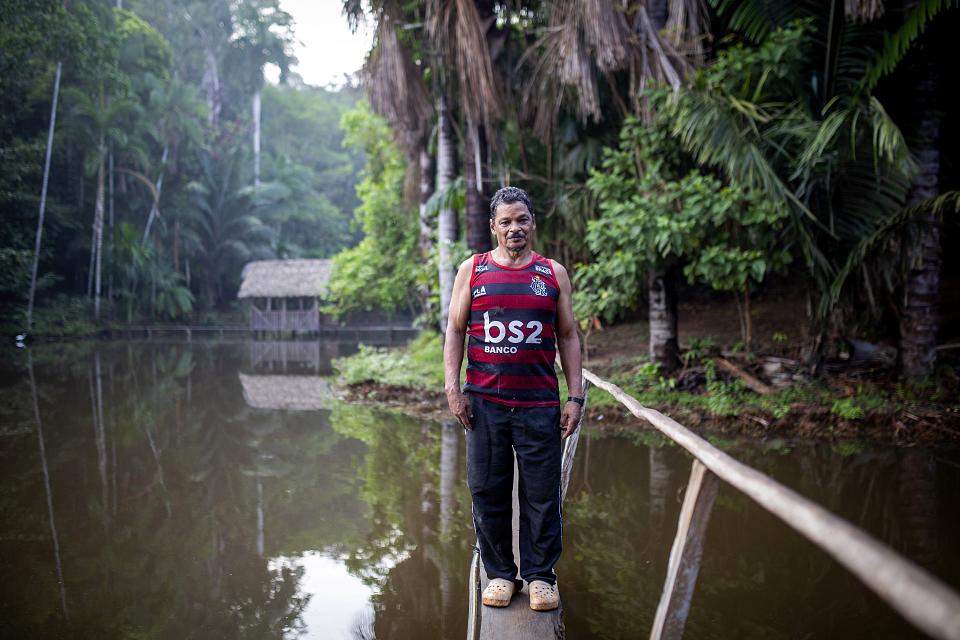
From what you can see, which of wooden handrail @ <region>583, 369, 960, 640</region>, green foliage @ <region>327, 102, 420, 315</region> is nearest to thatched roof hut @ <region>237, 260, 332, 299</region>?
green foliage @ <region>327, 102, 420, 315</region>

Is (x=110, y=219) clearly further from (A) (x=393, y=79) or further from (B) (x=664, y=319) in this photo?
(B) (x=664, y=319)

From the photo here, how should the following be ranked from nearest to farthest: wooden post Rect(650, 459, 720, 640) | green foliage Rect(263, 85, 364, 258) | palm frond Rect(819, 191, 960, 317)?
wooden post Rect(650, 459, 720, 640) → palm frond Rect(819, 191, 960, 317) → green foliage Rect(263, 85, 364, 258)

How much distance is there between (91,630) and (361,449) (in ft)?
12.6

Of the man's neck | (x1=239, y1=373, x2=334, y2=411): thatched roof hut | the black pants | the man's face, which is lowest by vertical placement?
(x1=239, y1=373, x2=334, y2=411): thatched roof hut

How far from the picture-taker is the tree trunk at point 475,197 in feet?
34.1

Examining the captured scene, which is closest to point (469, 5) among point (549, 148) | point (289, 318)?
point (549, 148)

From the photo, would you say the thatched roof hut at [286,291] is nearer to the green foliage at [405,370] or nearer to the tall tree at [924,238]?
the green foliage at [405,370]

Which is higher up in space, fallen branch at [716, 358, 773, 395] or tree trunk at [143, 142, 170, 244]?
tree trunk at [143, 142, 170, 244]

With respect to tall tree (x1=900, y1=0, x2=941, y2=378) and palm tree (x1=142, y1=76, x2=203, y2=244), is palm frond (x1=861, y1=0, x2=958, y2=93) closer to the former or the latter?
tall tree (x1=900, y1=0, x2=941, y2=378)

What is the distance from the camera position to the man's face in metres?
2.58

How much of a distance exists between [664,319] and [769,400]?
1.68 metres

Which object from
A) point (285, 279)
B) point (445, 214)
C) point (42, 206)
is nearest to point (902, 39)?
point (445, 214)

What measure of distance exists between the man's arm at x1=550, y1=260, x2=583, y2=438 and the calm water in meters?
1.17

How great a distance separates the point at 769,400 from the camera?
7.37 metres
